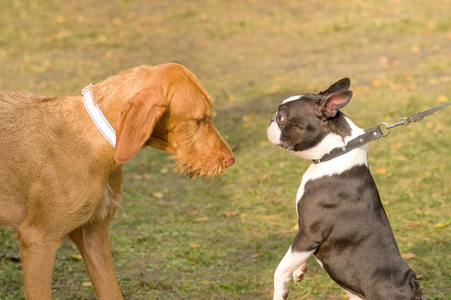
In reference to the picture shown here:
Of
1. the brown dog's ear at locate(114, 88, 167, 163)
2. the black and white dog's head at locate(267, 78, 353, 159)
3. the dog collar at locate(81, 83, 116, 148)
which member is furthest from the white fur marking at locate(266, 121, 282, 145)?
the dog collar at locate(81, 83, 116, 148)

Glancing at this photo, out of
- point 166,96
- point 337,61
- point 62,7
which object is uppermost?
point 166,96

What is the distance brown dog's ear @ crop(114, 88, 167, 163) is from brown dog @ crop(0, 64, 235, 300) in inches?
4.8

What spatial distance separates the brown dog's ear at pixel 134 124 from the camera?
13.9ft

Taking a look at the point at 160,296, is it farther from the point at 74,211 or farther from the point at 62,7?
the point at 62,7

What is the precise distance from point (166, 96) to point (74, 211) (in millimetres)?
1046

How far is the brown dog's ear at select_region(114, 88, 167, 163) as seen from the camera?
13.9ft

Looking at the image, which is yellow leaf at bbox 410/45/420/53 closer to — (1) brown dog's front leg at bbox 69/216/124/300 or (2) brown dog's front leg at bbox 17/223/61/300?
(1) brown dog's front leg at bbox 69/216/124/300

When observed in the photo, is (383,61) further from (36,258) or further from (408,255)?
(36,258)

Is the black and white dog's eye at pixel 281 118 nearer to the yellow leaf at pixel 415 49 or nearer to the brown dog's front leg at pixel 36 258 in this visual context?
the brown dog's front leg at pixel 36 258

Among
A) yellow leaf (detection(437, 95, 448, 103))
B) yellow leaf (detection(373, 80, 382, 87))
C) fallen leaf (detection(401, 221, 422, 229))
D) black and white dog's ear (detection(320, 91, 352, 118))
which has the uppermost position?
black and white dog's ear (detection(320, 91, 352, 118))

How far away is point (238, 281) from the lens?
6.09 meters

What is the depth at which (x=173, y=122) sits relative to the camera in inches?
179

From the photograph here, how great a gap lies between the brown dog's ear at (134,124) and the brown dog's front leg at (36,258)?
867 mm

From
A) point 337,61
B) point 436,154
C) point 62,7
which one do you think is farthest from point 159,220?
point 62,7
